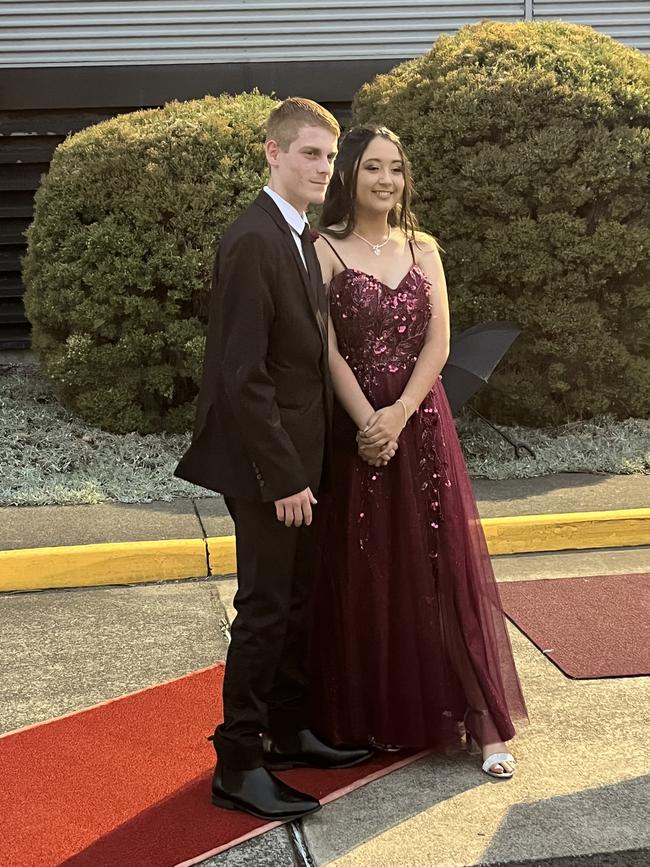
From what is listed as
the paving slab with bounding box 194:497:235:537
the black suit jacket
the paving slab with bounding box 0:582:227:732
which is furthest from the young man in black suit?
the paving slab with bounding box 194:497:235:537

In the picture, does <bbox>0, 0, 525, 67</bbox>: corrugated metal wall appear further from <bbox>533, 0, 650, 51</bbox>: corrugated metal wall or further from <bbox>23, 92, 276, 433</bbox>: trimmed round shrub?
<bbox>23, 92, 276, 433</bbox>: trimmed round shrub

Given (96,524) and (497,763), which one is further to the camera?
(96,524)

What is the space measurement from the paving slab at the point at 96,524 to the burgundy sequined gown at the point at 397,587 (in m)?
2.30

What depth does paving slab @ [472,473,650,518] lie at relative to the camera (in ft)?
20.5

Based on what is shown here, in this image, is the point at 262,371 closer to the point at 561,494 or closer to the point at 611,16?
the point at 561,494

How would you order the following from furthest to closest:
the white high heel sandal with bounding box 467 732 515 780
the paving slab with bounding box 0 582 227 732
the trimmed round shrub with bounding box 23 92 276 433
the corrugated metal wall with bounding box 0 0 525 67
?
the corrugated metal wall with bounding box 0 0 525 67
the trimmed round shrub with bounding box 23 92 276 433
the paving slab with bounding box 0 582 227 732
the white high heel sandal with bounding box 467 732 515 780

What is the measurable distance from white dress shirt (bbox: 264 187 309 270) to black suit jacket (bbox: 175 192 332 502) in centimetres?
2

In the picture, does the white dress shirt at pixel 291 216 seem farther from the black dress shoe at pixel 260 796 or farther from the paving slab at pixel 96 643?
the paving slab at pixel 96 643

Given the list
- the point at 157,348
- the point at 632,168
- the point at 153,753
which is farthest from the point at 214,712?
the point at 632,168

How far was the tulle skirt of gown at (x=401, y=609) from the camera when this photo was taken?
353 cm

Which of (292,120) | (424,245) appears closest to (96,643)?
(424,245)

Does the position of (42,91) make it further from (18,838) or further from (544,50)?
(18,838)

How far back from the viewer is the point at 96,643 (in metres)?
4.64

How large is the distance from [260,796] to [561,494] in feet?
12.4
